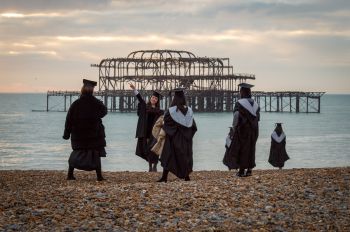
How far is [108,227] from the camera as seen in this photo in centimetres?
914

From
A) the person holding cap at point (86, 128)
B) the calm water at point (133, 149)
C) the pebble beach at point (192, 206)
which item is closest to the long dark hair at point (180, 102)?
the person holding cap at point (86, 128)

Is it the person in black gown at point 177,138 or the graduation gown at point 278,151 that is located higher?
the person in black gown at point 177,138

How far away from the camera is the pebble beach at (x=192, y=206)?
9.24 metres

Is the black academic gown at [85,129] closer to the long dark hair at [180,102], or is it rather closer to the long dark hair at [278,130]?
the long dark hair at [180,102]

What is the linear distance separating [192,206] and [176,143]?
3451mm

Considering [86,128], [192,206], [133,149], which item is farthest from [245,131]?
[133,149]

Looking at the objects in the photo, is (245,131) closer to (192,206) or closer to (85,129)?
(85,129)

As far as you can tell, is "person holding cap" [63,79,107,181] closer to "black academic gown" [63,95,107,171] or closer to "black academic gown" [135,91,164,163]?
"black academic gown" [63,95,107,171]

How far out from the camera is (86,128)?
13914mm

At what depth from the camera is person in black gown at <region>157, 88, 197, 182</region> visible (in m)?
13.4

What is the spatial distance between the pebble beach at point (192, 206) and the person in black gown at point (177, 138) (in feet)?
Result: 4.91

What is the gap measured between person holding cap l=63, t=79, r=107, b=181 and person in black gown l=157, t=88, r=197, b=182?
1.25 m

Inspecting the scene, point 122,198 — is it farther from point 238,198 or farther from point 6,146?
point 6,146

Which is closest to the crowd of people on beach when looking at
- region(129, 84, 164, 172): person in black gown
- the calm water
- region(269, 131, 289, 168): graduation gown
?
region(129, 84, 164, 172): person in black gown
